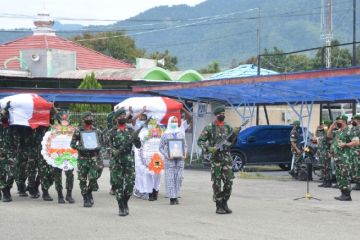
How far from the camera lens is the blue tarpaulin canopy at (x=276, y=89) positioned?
18984 millimetres

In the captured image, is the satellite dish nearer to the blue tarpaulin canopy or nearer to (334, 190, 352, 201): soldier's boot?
the blue tarpaulin canopy

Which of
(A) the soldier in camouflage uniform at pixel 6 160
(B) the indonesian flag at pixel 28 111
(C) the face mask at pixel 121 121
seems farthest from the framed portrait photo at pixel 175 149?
(A) the soldier in camouflage uniform at pixel 6 160

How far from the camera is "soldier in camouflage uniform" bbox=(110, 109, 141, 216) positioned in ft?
39.9

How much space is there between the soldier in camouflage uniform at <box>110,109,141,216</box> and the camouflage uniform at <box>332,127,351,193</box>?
4.99m

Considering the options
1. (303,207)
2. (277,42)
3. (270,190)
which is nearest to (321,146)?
(270,190)

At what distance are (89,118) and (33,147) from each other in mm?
1837

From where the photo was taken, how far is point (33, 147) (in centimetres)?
1447

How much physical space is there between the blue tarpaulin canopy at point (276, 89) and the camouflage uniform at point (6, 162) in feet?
27.8

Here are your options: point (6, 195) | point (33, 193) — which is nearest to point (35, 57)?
point (33, 193)

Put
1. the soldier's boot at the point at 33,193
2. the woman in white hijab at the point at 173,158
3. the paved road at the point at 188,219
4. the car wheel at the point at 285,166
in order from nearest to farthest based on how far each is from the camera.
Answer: the paved road at the point at 188,219
the woman in white hijab at the point at 173,158
the soldier's boot at the point at 33,193
the car wheel at the point at 285,166

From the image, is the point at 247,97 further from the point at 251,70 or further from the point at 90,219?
the point at 90,219

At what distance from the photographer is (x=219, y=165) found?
12555 millimetres

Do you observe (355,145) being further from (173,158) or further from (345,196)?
(173,158)

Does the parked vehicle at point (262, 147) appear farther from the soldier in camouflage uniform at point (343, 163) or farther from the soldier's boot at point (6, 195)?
the soldier's boot at point (6, 195)
